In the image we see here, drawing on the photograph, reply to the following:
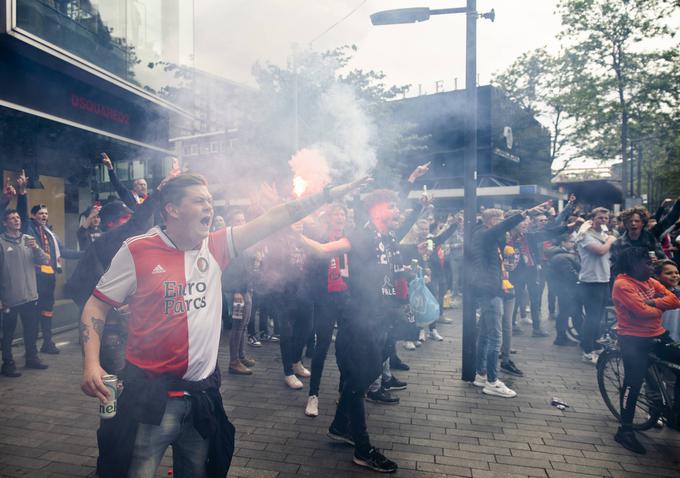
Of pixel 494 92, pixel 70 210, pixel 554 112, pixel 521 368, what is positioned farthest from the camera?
pixel 554 112

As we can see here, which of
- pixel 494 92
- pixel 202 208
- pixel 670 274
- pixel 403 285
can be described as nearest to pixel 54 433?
pixel 202 208

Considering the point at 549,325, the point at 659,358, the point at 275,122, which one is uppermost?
the point at 275,122

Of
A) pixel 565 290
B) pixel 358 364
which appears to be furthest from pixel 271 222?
pixel 565 290

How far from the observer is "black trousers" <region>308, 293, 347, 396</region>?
459cm

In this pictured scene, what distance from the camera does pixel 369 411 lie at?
4586mm

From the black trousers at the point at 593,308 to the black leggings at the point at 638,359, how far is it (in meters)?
2.52

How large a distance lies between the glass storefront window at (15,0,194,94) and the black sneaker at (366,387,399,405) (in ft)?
20.8

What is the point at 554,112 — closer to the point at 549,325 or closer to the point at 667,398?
the point at 549,325

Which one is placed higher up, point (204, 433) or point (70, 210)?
point (70, 210)

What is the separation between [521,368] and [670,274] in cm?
235

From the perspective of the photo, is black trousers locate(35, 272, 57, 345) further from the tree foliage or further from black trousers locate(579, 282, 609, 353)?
the tree foliage

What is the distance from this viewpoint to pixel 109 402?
203 centimetres

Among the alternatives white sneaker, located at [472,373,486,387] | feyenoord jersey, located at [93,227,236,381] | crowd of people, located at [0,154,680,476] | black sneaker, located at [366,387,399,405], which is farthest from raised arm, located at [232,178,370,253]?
white sneaker, located at [472,373,486,387]

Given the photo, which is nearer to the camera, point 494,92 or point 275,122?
point 275,122
